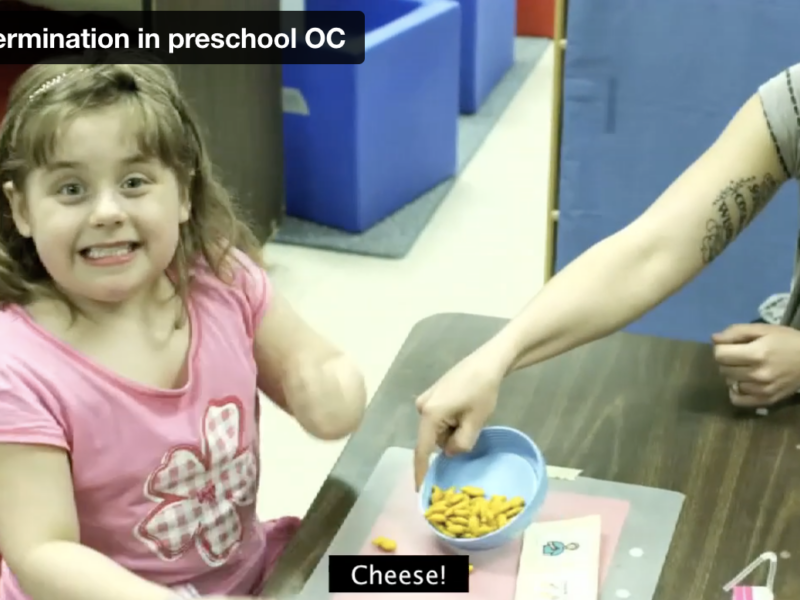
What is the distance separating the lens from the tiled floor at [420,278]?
2156 mm

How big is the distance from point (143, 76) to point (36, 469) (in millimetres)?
343

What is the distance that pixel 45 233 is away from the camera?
967mm

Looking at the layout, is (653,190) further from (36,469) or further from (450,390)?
(36,469)

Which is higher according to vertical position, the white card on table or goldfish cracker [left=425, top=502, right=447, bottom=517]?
goldfish cracker [left=425, top=502, right=447, bottom=517]

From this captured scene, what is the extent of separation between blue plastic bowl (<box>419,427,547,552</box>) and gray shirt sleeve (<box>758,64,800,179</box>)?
→ 0.46 meters

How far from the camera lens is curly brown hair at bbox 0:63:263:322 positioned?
970 mm

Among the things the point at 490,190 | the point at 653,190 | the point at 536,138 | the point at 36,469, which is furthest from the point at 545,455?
the point at 536,138

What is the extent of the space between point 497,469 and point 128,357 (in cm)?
33

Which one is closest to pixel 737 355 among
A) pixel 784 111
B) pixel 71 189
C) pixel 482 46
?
pixel 784 111

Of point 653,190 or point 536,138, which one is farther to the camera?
point 536,138

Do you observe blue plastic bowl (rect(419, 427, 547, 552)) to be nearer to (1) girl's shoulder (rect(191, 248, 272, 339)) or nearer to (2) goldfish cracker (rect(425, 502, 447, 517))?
(2) goldfish cracker (rect(425, 502, 447, 517))

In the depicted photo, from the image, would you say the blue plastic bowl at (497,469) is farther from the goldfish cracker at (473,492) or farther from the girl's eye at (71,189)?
the girl's eye at (71,189)

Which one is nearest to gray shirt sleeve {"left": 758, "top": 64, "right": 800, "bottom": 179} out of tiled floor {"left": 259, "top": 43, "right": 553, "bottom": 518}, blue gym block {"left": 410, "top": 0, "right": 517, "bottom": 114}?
tiled floor {"left": 259, "top": 43, "right": 553, "bottom": 518}

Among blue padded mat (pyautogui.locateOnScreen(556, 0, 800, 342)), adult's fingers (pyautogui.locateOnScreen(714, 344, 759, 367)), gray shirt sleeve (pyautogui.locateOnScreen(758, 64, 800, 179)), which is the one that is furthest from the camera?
blue padded mat (pyautogui.locateOnScreen(556, 0, 800, 342))
